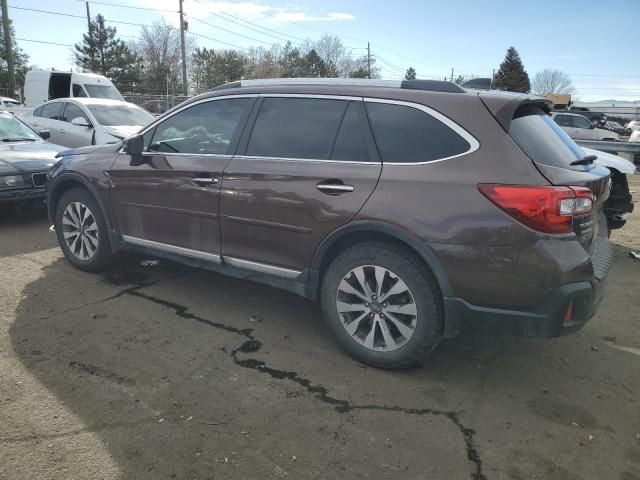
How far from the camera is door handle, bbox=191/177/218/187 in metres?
3.84

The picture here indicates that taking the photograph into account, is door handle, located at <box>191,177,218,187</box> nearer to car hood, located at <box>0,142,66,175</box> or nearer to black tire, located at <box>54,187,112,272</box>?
black tire, located at <box>54,187,112,272</box>

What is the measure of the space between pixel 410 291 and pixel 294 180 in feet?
3.59

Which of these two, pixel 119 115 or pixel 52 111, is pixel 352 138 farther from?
pixel 52 111

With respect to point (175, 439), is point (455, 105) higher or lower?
higher

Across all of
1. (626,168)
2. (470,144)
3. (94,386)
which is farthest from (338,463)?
(626,168)

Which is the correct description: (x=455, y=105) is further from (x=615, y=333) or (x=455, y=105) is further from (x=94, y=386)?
(x=94, y=386)

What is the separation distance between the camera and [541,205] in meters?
2.71

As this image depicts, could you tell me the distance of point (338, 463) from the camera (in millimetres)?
2441

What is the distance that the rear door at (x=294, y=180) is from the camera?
3.27m

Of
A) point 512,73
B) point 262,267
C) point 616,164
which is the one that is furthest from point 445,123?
point 512,73

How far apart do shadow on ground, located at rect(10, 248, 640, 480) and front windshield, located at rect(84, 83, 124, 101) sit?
14.3 m

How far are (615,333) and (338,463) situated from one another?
2791 mm

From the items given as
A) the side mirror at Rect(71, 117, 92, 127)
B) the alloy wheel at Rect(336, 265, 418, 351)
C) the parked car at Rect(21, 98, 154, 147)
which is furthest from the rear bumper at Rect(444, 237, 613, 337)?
the side mirror at Rect(71, 117, 92, 127)

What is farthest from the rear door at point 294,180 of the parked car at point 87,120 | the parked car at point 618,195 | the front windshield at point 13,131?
the parked car at point 87,120
